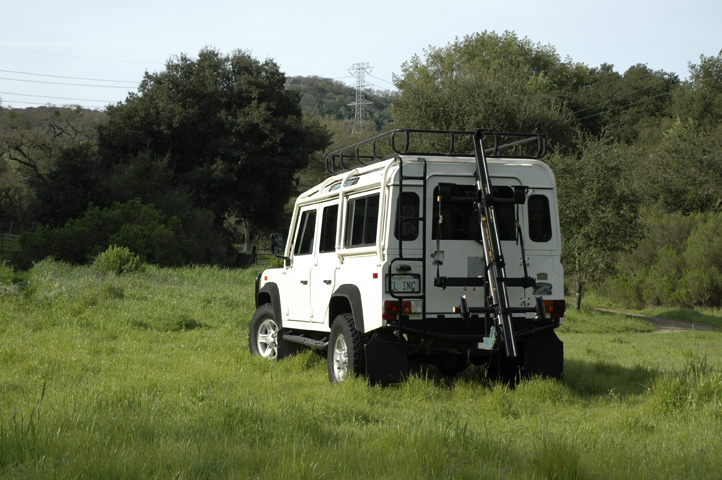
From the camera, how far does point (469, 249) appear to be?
734 cm

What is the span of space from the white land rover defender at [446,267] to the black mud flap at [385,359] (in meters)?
0.01

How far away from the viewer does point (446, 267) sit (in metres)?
7.21

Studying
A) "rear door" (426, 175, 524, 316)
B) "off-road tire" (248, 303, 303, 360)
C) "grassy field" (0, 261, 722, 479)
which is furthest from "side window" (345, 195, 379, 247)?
"off-road tire" (248, 303, 303, 360)

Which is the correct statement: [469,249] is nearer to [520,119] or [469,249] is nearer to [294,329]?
[294,329]

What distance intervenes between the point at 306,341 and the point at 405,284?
2297 mm

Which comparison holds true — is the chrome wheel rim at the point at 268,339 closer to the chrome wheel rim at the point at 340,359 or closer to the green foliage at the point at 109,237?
the chrome wheel rim at the point at 340,359

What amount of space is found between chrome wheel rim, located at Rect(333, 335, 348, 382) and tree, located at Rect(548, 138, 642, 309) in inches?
621

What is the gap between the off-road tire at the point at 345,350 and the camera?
7305mm

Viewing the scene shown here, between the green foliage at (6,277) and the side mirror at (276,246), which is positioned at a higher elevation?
the side mirror at (276,246)

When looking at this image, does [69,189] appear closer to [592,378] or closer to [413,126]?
[413,126]

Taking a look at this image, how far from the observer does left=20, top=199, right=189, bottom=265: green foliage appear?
28.8 meters

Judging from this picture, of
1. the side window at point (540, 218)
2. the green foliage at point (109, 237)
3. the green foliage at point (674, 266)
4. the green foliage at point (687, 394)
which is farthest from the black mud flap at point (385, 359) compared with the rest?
the green foliage at point (109, 237)

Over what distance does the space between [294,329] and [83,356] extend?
302 centimetres

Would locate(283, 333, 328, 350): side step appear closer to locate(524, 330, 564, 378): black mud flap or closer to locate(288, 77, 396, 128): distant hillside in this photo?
locate(524, 330, 564, 378): black mud flap
